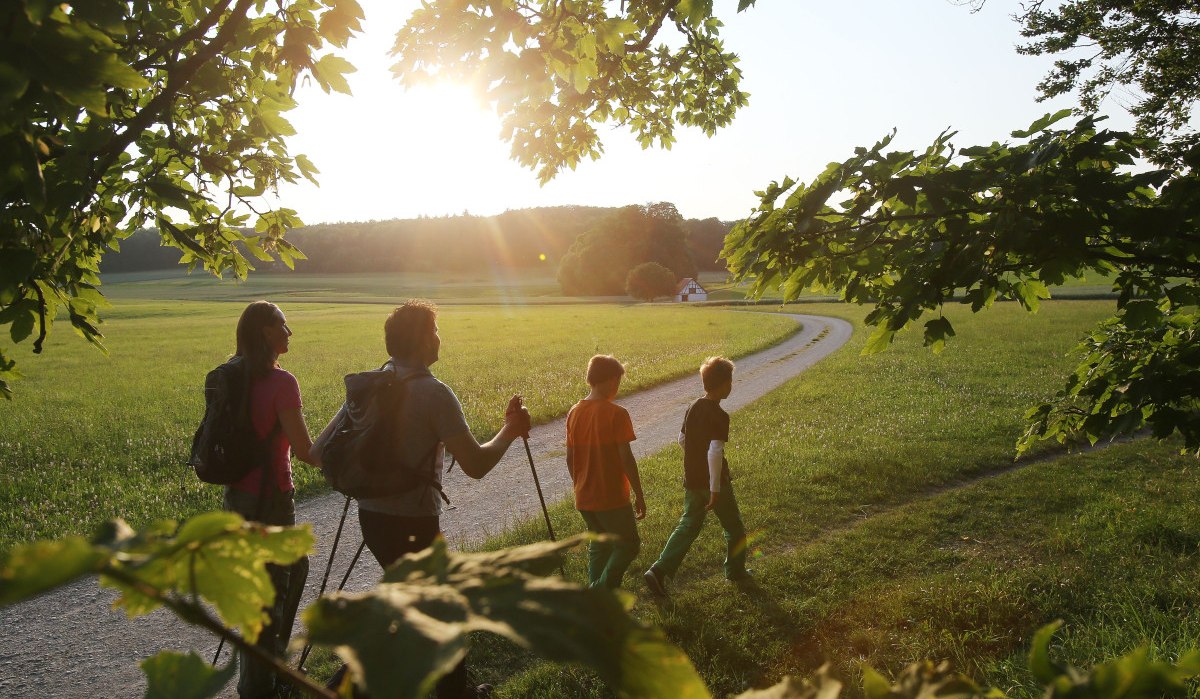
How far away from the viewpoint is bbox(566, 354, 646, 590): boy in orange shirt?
5.44m

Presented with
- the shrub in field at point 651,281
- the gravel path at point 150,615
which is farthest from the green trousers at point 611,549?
the shrub in field at point 651,281

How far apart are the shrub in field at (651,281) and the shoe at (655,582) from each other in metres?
73.0

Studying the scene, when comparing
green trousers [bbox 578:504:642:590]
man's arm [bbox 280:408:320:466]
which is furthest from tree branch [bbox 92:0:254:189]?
green trousers [bbox 578:504:642:590]

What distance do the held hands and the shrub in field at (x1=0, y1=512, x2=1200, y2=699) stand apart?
12.4ft

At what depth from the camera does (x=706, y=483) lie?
6125 millimetres

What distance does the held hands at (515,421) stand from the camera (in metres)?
4.45

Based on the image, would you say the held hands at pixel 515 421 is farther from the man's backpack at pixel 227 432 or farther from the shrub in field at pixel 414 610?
the shrub in field at pixel 414 610

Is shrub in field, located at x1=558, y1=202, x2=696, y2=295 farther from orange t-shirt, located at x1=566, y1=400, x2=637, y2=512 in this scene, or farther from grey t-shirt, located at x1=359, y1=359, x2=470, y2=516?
grey t-shirt, located at x1=359, y1=359, x2=470, y2=516

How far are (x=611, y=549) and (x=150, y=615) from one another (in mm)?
4392

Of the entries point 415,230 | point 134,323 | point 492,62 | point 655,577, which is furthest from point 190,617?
point 415,230

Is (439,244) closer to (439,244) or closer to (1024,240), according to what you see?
(439,244)

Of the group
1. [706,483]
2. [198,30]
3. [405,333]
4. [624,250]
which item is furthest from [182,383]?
[624,250]

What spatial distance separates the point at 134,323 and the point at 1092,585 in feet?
175

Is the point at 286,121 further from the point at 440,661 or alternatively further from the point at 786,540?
the point at 786,540
